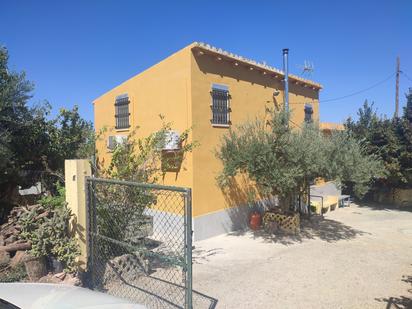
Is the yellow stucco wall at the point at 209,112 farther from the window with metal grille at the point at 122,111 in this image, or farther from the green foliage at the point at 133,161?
the window with metal grille at the point at 122,111

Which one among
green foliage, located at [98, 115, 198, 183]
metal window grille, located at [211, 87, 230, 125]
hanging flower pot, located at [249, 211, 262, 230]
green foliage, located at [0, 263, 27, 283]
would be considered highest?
metal window grille, located at [211, 87, 230, 125]

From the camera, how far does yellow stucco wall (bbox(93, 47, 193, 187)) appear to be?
31.1 ft

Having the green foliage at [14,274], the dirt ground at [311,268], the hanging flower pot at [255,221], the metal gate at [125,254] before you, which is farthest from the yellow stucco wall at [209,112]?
the green foliage at [14,274]

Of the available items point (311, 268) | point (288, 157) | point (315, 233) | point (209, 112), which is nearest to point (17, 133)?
point (209, 112)

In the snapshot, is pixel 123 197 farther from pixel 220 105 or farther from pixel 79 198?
pixel 220 105

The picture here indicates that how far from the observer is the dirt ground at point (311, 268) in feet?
18.1

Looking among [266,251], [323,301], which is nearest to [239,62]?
[266,251]

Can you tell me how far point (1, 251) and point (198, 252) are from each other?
4.41 metres

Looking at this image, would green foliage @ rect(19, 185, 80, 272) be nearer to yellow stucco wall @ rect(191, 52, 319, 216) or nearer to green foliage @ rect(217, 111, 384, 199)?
yellow stucco wall @ rect(191, 52, 319, 216)

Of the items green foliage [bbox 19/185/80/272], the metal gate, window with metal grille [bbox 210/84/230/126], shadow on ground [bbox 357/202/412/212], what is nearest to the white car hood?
the metal gate

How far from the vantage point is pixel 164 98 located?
400 inches

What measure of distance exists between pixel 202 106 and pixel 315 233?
5243 mm

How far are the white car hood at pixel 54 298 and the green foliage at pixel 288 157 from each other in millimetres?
6367

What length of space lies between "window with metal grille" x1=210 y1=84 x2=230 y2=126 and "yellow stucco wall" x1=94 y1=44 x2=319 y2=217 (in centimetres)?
19
